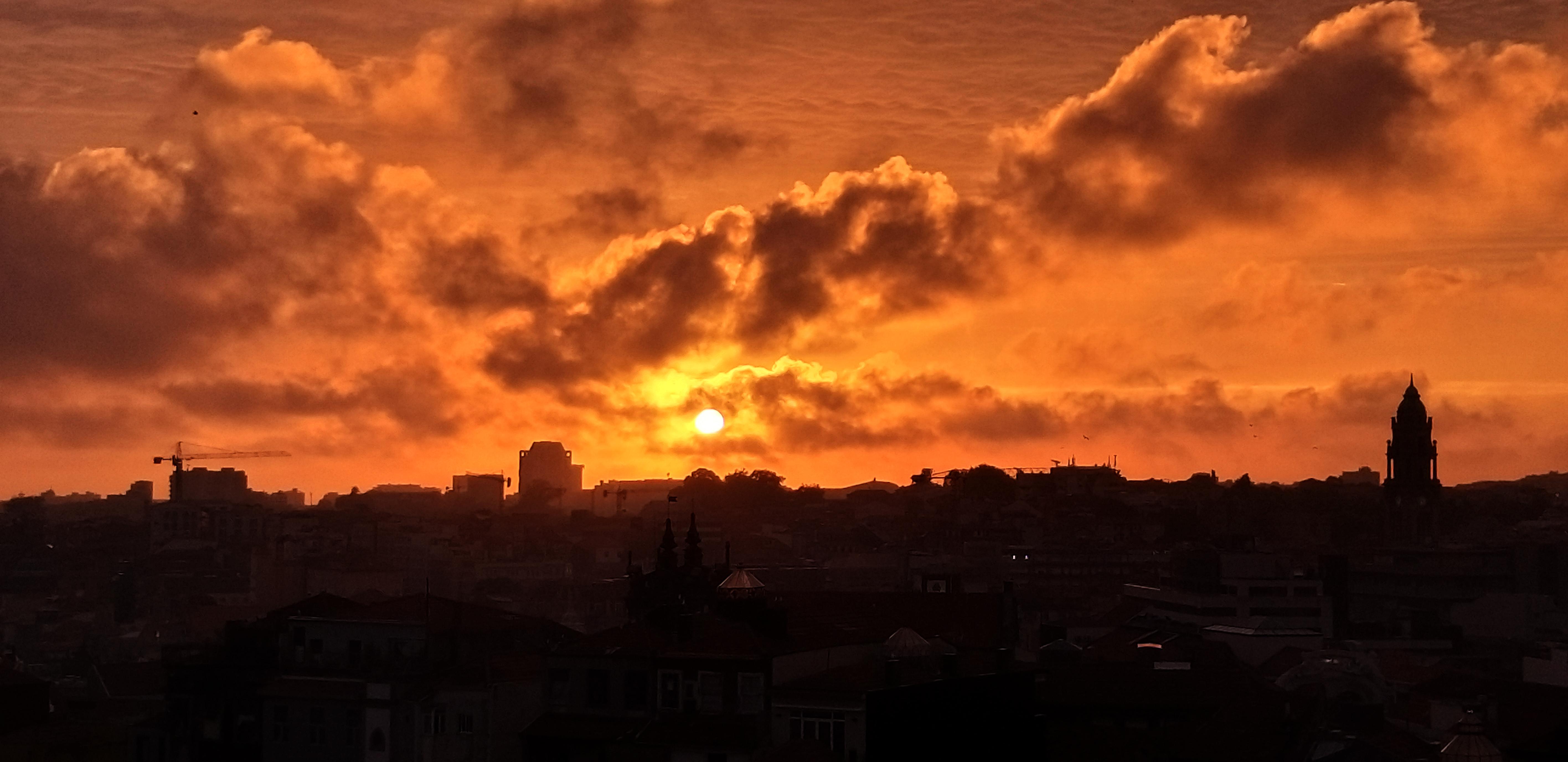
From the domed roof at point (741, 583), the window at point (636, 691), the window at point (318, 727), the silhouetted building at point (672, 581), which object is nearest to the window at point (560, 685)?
the window at point (636, 691)

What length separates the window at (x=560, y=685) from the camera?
6869cm

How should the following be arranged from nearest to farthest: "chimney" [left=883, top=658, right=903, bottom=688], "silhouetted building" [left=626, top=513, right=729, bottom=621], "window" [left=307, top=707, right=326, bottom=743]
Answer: "chimney" [left=883, top=658, right=903, bottom=688]
"window" [left=307, top=707, right=326, bottom=743]
"silhouetted building" [left=626, top=513, right=729, bottom=621]

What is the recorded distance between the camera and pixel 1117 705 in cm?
8775

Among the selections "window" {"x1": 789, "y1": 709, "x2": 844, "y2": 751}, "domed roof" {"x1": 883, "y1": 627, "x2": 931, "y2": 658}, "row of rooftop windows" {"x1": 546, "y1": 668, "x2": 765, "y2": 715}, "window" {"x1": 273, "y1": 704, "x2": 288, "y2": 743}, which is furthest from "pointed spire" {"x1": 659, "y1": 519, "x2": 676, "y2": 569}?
"window" {"x1": 789, "y1": 709, "x2": 844, "y2": 751}

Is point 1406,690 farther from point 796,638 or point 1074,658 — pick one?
point 796,638

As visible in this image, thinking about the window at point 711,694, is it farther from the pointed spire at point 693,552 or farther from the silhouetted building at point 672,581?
the pointed spire at point 693,552

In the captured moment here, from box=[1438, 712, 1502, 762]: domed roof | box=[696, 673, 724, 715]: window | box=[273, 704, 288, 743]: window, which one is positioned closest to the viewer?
box=[696, 673, 724, 715]: window

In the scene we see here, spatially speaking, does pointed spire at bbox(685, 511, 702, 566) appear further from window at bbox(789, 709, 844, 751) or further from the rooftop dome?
window at bbox(789, 709, 844, 751)

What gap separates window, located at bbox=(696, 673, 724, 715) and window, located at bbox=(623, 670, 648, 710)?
193 cm

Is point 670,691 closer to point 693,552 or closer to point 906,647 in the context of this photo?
point 906,647

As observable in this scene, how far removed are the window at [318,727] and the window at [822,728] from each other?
733 inches

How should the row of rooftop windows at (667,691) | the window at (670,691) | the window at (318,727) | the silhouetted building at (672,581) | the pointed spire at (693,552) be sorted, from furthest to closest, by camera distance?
the pointed spire at (693,552)
the silhouetted building at (672,581)
the window at (318,727)
the window at (670,691)
the row of rooftop windows at (667,691)

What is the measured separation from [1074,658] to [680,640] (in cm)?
4196

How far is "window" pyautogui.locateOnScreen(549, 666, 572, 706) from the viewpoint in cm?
6869
